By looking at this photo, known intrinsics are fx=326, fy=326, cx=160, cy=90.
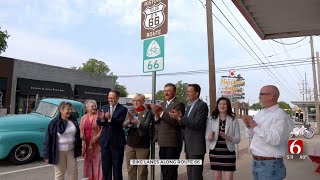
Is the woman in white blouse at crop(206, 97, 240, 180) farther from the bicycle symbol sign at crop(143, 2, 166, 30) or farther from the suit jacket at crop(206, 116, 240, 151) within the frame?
the bicycle symbol sign at crop(143, 2, 166, 30)

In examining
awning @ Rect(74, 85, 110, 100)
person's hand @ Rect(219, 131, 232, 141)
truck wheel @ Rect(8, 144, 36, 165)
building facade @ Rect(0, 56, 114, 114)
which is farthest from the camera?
awning @ Rect(74, 85, 110, 100)

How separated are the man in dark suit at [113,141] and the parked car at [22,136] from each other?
430 cm

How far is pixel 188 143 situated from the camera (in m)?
5.03

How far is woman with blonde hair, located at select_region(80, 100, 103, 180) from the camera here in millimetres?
5836

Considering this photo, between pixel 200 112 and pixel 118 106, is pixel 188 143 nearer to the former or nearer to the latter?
pixel 200 112

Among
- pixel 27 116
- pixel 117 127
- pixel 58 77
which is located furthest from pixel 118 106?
pixel 58 77

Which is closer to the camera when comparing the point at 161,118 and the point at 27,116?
the point at 161,118

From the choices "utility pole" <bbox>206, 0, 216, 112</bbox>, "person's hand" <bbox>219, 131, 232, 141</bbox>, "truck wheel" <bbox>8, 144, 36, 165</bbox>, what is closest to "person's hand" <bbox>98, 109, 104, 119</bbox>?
"person's hand" <bbox>219, 131, 232, 141</bbox>

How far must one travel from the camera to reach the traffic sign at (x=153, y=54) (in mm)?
5195

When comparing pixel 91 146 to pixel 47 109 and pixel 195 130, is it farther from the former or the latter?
pixel 47 109

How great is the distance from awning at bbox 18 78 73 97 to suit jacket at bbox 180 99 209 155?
23.5 m

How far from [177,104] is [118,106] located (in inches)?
41.3

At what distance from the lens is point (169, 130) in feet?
17.2

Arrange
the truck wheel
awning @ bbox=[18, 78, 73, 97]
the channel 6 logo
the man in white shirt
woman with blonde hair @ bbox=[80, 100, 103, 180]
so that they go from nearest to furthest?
1. the man in white shirt
2. woman with blonde hair @ bbox=[80, 100, 103, 180]
3. the channel 6 logo
4. the truck wheel
5. awning @ bbox=[18, 78, 73, 97]
